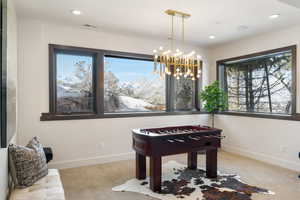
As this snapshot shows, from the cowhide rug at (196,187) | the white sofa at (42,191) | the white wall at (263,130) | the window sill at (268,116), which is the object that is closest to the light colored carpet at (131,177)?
the cowhide rug at (196,187)

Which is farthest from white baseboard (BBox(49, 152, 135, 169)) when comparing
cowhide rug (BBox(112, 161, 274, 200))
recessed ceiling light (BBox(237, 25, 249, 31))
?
recessed ceiling light (BBox(237, 25, 249, 31))

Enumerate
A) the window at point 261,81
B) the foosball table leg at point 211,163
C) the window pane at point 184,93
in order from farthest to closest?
the window pane at point 184,93 → the window at point 261,81 → the foosball table leg at point 211,163

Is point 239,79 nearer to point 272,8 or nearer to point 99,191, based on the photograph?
point 272,8

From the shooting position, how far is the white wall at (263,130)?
13.1 feet

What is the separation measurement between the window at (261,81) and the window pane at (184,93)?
0.86 m

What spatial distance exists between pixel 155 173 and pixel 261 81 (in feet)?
11.0

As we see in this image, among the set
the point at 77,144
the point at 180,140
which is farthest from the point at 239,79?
the point at 77,144

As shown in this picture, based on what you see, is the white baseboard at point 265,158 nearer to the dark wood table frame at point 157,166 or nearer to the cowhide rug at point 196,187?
the cowhide rug at point 196,187

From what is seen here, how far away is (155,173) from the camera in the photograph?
9.76ft

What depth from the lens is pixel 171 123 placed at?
17.0 feet

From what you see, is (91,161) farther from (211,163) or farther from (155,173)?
(211,163)

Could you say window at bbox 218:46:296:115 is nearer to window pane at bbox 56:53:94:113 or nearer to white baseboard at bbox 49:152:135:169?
white baseboard at bbox 49:152:135:169

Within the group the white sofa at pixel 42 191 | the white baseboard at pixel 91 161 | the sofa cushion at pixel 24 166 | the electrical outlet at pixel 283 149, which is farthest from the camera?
the electrical outlet at pixel 283 149

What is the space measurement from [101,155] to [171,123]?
6.01ft
